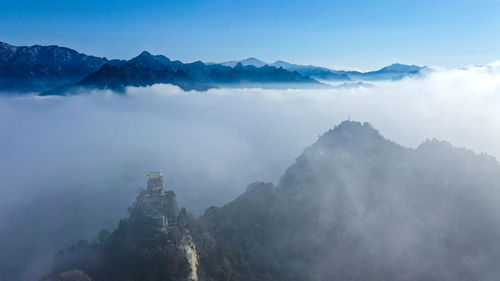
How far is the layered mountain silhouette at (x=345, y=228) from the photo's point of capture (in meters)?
47.5

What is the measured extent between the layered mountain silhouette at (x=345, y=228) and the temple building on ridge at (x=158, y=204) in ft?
5.56

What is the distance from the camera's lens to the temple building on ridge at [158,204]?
48.0 metres

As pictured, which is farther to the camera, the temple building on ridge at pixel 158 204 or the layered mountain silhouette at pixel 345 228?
the temple building on ridge at pixel 158 204

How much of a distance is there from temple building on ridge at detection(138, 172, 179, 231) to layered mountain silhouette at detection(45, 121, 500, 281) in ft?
5.56

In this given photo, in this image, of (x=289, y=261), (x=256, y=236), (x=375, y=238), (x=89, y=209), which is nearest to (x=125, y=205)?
(x=89, y=209)

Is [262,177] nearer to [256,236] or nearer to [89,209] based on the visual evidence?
[89,209]

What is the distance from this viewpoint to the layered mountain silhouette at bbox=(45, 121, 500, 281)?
4747 cm

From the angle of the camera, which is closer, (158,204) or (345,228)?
(158,204)

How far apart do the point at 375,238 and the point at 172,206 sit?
3633 centimetres

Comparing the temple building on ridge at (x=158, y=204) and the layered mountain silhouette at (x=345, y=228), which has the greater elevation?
the temple building on ridge at (x=158, y=204)

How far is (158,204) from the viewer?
2026 inches

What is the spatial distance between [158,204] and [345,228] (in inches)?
1344

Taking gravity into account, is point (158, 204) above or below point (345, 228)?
above

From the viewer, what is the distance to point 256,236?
63906 millimetres
